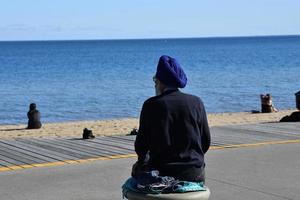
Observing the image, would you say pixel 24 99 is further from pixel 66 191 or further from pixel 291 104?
pixel 66 191

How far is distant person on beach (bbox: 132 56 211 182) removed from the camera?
4609 mm

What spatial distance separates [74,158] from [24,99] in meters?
28.3

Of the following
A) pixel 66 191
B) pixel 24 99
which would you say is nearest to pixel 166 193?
pixel 66 191

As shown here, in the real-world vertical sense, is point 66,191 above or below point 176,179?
below

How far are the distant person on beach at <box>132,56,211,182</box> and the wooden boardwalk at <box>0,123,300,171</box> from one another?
438 cm

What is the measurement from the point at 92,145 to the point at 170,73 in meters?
6.28

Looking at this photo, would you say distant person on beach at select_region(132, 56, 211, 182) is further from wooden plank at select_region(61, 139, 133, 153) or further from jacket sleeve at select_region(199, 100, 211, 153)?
wooden plank at select_region(61, 139, 133, 153)

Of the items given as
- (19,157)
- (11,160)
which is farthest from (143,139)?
(19,157)

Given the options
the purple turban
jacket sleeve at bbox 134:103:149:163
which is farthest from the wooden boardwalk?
the purple turban

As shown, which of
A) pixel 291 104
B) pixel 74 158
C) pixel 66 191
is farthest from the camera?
pixel 291 104

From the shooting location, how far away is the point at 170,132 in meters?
4.64

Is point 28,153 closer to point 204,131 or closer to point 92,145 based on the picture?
point 92,145

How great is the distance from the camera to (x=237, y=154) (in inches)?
383

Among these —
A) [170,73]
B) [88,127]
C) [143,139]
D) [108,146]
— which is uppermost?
[170,73]
